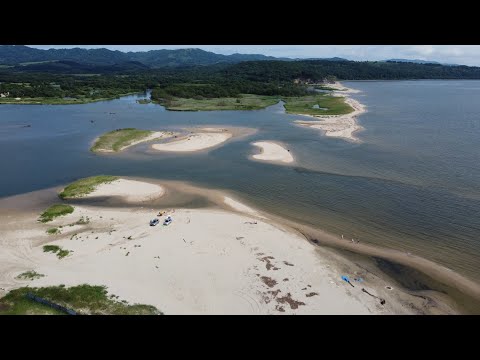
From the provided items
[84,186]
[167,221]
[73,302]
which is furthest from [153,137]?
[73,302]

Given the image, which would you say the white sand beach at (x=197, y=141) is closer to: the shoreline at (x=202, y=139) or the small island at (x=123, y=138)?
the shoreline at (x=202, y=139)

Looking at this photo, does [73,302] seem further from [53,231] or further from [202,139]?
[202,139]

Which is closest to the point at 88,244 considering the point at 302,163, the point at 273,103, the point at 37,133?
the point at 302,163

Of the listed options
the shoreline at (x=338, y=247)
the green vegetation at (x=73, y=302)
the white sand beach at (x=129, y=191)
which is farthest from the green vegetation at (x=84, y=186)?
the green vegetation at (x=73, y=302)

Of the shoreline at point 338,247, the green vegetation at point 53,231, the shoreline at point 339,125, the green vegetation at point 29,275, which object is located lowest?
the green vegetation at point 29,275

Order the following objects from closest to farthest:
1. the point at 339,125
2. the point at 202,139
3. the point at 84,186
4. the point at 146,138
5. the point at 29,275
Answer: the point at 29,275 < the point at 84,186 < the point at 202,139 < the point at 146,138 < the point at 339,125

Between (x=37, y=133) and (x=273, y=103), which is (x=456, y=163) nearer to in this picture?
(x=273, y=103)

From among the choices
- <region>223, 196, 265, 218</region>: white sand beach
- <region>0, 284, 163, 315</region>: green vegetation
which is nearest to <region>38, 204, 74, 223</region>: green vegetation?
<region>0, 284, 163, 315</region>: green vegetation
